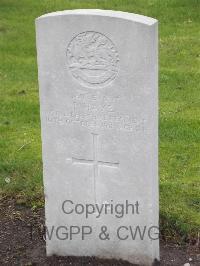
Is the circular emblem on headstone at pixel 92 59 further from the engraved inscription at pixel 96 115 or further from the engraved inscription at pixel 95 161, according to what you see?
the engraved inscription at pixel 95 161

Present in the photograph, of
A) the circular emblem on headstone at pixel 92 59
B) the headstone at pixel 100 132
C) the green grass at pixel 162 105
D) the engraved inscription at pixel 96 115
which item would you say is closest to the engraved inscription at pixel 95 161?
the headstone at pixel 100 132

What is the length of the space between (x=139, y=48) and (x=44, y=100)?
2.84 feet

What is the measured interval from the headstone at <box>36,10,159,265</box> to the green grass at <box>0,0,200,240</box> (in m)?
0.74

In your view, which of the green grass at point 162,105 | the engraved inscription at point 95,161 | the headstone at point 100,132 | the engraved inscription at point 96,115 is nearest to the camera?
the headstone at point 100,132

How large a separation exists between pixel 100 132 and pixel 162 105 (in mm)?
3702

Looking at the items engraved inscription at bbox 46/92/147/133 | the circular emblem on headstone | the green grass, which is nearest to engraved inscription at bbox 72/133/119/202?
engraved inscription at bbox 46/92/147/133

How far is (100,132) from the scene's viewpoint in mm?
4934

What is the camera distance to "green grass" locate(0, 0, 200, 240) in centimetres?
634

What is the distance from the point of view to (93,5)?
520 inches

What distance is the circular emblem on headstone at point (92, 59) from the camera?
185 inches

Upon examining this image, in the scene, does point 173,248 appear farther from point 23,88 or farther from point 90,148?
point 23,88

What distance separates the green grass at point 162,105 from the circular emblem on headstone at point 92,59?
1577 mm

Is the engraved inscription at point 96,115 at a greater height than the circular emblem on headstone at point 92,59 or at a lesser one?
lesser

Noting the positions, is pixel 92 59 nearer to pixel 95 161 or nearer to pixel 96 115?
pixel 96 115
